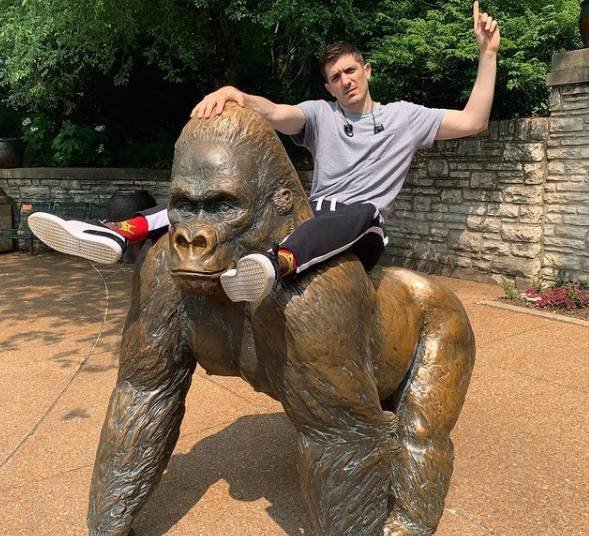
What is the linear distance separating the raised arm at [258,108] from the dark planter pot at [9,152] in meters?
12.9

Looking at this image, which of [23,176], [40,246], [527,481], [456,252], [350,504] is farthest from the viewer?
[23,176]

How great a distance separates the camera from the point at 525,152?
7.87m

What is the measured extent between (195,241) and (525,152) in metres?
6.98

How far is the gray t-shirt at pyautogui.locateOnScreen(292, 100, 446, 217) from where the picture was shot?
2.46 meters

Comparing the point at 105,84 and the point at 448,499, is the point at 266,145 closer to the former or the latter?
the point at 448,499

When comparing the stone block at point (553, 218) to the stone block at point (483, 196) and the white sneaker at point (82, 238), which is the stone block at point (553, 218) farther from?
the white sneaker at point (82, 238)

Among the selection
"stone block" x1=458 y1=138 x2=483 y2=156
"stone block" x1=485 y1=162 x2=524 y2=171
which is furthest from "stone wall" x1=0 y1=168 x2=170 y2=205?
"stone block" x1=485 y1=162 x2=524 y2=171

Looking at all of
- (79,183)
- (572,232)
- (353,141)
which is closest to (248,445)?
(353,141)

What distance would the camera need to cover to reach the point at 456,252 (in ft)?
29.0

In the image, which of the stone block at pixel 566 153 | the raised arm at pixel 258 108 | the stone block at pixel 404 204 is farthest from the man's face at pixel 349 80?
the stone block at pixel 404 204

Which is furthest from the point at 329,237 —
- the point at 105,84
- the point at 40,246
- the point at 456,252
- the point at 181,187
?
the point at 105,84

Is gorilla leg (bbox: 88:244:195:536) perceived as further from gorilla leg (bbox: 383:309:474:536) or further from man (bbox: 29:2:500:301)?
gorilla leg (bbox: 383:309:474:536)

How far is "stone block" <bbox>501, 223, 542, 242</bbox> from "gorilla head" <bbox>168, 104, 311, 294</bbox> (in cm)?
655

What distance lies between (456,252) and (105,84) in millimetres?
8560
